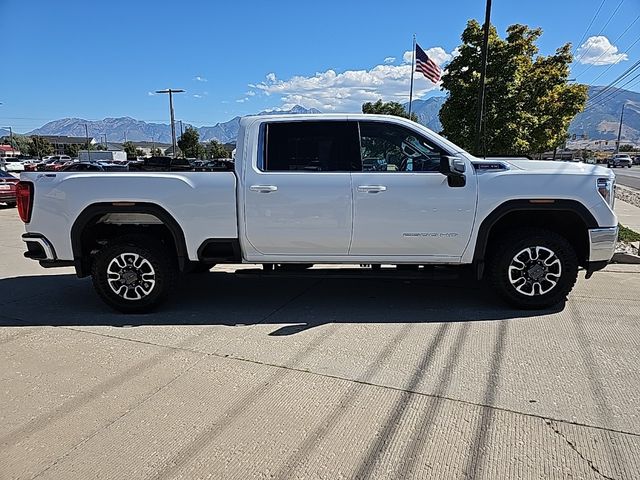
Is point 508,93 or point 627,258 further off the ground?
point 508,93

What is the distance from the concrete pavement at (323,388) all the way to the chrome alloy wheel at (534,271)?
0.29 meters

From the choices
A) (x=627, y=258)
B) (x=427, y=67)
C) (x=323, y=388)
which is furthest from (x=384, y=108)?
(x=323, y=388)

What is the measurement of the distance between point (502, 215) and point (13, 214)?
1568 centimetres

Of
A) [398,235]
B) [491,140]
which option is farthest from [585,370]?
[491,140]

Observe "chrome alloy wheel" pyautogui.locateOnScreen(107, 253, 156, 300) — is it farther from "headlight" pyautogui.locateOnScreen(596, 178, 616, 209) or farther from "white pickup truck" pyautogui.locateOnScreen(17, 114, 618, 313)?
"headlight" pyautogui.locateOnScreen(596, 178, 616, 209)

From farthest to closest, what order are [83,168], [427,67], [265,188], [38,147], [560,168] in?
[38,147], [427,67], [83,168], [560,168], [265,188]

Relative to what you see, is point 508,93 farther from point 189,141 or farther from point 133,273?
point 189,141

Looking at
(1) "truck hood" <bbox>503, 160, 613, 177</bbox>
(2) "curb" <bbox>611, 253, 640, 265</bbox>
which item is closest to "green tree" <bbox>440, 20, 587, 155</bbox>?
(2) "curb" <bbox>611, 253, 640, 265</bbox>

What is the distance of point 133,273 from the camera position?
4.98m

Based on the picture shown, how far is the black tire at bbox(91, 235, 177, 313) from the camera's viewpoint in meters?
4.94

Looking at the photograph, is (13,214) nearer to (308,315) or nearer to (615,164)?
(308,315)

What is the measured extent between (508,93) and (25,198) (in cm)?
1522

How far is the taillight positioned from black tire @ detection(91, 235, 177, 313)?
2.62 feet

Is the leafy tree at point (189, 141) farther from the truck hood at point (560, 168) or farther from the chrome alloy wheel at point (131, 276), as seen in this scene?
the truck hood at point (560, 168)
